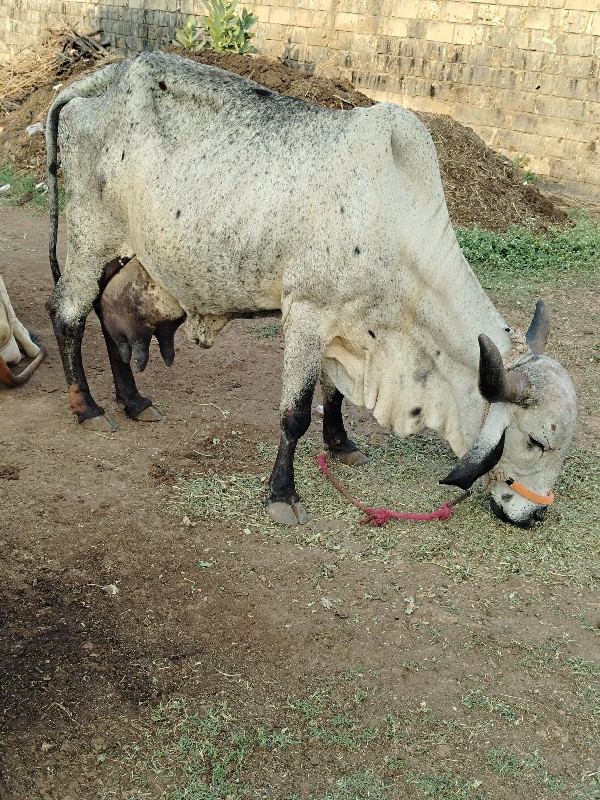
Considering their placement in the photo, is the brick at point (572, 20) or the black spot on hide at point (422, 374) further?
the brick at point (572, 20)

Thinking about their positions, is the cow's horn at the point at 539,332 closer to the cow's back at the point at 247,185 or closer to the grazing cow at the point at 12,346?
the cow's back at the point at 247,185

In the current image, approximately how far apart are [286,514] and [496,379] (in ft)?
3.96

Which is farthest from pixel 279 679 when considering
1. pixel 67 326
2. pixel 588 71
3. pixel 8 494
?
pixel 588 71

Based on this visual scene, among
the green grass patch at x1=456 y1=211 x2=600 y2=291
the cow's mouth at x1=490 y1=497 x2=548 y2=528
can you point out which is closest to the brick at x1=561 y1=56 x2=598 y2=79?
the green grass patch at x1=456 y1=211 x2=600 y2=291

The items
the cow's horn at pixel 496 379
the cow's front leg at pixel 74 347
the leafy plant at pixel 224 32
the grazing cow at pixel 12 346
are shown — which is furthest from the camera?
the leafy plant at pixel 224 32

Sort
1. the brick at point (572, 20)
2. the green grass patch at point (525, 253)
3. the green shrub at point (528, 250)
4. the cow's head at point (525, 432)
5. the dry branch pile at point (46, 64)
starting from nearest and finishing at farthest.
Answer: the cow's head at point (525, 432) → the green grass patch at point (525, 253) → the green shrub at point (528, 250) → the brick at point (572, 20) → the dry branch pile at point (46, 64)

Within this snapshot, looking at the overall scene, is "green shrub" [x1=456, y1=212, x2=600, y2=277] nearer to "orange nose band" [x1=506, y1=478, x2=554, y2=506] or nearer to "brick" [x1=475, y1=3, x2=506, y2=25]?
"brick" [x1=475, y1=3, x2=506, y2=25]

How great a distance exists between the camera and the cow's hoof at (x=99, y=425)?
17.1ft

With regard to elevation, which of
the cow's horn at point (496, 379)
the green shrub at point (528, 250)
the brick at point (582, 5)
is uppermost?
the brick at point (582, 5)

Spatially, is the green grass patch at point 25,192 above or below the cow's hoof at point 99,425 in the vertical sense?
above

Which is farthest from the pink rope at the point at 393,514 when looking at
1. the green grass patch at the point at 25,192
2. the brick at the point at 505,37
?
the brick at the point at 505,37

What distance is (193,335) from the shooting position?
4.83m

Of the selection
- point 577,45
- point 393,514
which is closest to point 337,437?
point 393,514

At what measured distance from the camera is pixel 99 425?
5227mm
